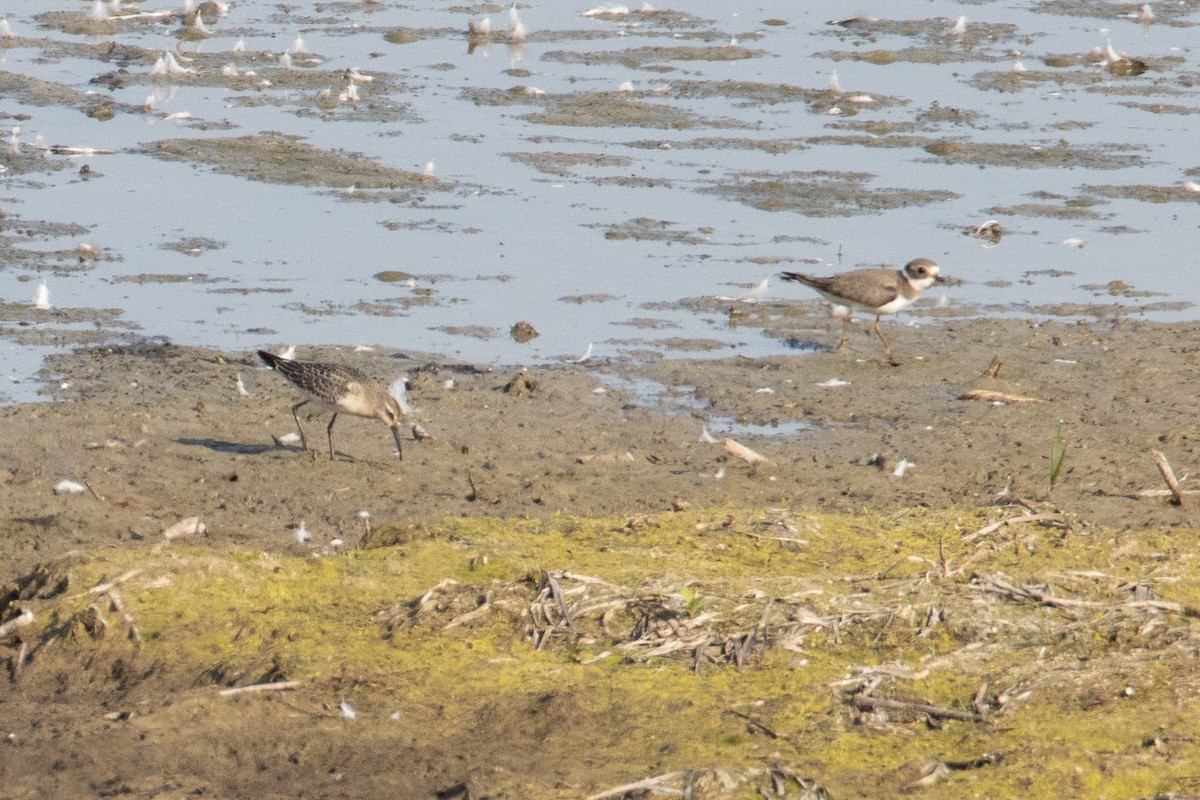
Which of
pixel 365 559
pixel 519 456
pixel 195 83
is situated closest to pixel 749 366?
pixel 519 456

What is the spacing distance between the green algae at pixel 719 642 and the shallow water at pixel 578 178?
502cm

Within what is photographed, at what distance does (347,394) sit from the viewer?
29.6 feet

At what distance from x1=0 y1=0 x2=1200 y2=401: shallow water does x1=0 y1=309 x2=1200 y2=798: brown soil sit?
68cm

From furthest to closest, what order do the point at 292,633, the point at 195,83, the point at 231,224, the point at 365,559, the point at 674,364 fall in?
1. the point at 195,83
2. the point at 231,224
3. the point at 674,364
4. the point at 365,559
5. the point at 292,633

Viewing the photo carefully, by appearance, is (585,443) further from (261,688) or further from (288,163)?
(288,163)

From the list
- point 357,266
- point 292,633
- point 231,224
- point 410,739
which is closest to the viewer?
point 410,739

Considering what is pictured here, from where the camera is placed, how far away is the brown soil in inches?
316

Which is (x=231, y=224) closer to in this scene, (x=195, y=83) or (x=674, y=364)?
(x=674, y=364)

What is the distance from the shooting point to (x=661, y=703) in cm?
493

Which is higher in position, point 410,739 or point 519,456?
point 410,739

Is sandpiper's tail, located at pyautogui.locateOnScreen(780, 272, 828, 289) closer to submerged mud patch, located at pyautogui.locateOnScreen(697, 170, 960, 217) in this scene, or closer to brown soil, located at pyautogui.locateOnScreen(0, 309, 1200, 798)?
brown soil, located at pyautogui.locateOnScreen(0, 309, 1200, 798)

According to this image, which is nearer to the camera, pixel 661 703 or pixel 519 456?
pixel 661 703

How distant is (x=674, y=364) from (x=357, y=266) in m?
3.27

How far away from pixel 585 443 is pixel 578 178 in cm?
696
